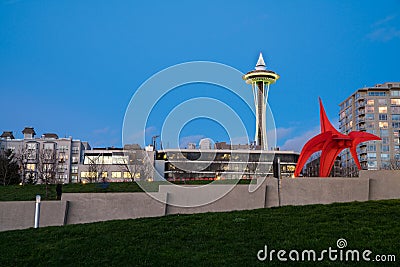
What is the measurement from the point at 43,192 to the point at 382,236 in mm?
21291

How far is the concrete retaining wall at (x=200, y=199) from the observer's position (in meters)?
19.1

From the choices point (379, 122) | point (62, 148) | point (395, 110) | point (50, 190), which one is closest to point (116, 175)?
point (62, 148)

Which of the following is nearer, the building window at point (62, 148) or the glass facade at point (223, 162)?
the glass facade at point (223, 162)

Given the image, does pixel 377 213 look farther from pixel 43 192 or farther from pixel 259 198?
pixel 43 192

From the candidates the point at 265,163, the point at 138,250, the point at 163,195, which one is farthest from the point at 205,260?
the point at 265,163

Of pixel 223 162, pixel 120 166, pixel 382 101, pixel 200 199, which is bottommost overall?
pixel 200 199

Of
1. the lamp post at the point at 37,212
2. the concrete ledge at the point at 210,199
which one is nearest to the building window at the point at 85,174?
the concrete ledge at the point at 210,199

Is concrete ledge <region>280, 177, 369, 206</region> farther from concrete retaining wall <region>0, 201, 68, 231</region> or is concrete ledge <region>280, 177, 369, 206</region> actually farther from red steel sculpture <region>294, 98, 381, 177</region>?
concrete retaining wall <region>0, 201, 68, 231</region>

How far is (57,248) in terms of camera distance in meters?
13.0

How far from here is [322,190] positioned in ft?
68.2

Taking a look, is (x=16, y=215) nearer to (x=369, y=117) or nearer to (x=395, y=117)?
(x=369, y=117)

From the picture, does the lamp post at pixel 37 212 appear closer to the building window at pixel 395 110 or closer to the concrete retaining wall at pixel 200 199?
the concrete retaining wall at pixel 200 199

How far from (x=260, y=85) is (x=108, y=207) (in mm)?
113790

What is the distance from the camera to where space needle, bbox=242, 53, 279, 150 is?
123m
